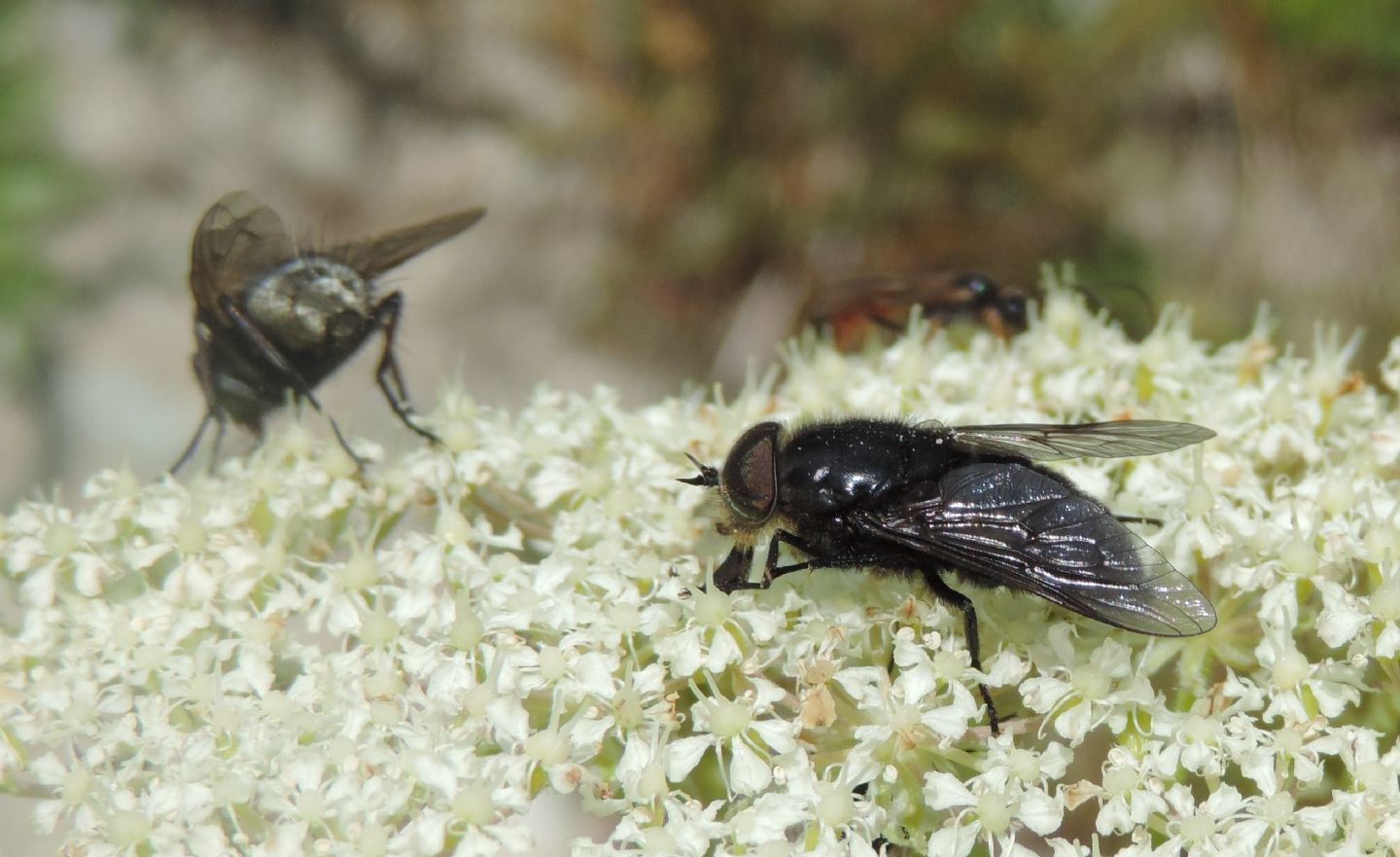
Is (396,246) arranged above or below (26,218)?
above

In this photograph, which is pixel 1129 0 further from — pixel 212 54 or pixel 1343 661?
pixel 212 54

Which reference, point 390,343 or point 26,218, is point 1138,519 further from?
point 26,218

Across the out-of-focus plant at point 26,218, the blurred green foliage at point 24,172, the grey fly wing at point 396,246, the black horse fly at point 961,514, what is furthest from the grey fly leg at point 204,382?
the blurred green foliage at point 24,172

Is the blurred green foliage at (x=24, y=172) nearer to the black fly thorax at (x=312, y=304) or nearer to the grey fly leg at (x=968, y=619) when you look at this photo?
the black fly thorax at (x=312, y=304)

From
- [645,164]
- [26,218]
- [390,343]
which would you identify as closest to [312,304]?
[390,343]

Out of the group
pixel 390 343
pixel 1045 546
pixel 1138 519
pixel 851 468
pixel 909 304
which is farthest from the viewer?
pixel 909 304

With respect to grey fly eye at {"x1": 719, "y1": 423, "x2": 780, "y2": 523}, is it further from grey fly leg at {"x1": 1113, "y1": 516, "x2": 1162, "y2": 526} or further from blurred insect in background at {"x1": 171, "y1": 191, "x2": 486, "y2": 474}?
blurred insect in background at {"x1": 171, "y1": 191, "x2": 486, "y2": 474}
